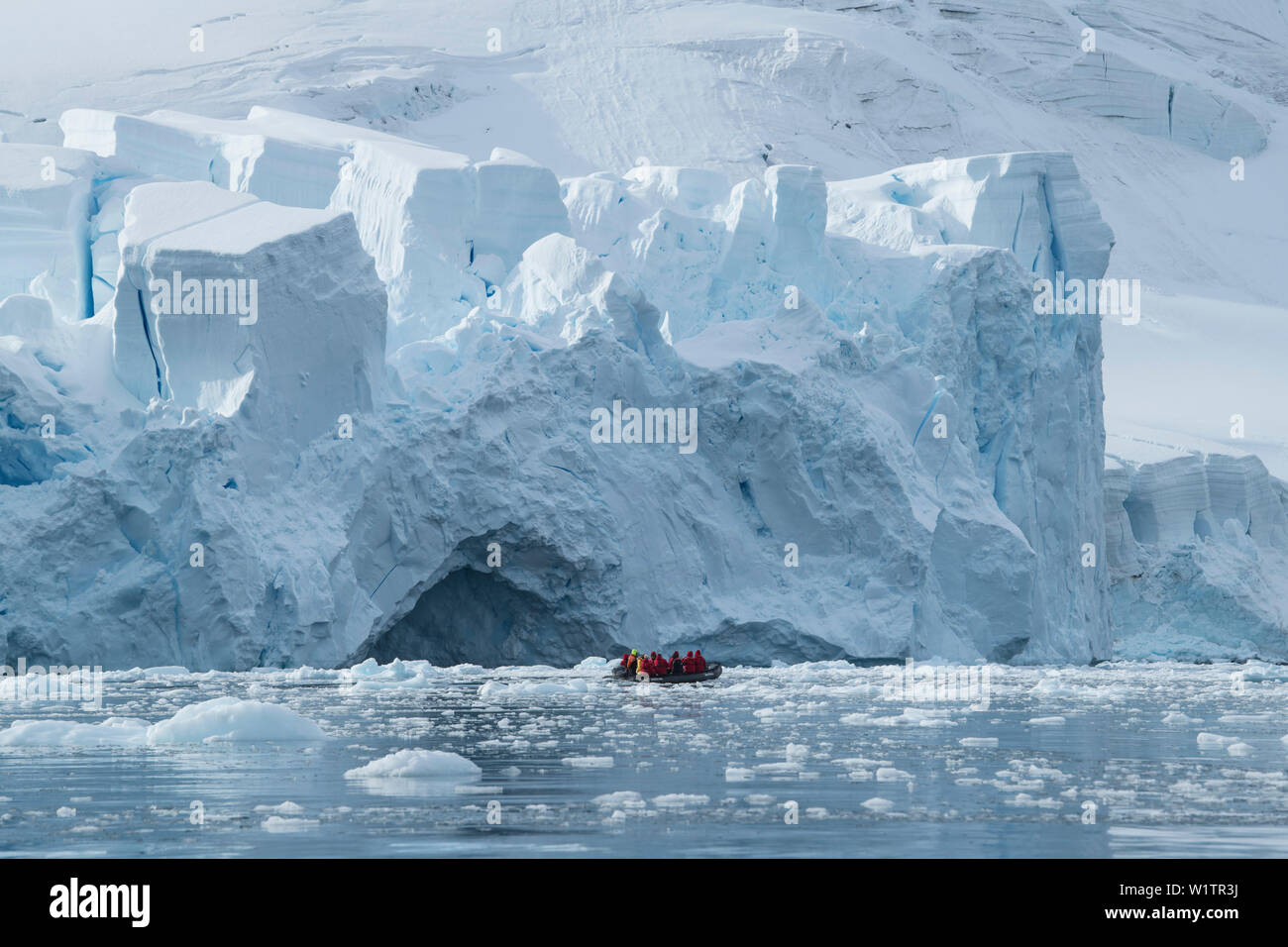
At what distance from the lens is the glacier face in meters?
17.0

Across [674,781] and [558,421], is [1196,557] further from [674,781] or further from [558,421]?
[674,781]

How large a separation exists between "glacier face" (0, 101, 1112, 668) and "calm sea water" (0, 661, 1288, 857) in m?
2.77

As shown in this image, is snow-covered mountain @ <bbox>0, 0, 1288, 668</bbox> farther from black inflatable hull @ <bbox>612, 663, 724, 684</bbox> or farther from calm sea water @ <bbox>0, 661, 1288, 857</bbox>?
calm sea water @ <bbox>0, 661, 1288, 857</bbox>

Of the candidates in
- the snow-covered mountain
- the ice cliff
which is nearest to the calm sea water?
the snow-covered mountain

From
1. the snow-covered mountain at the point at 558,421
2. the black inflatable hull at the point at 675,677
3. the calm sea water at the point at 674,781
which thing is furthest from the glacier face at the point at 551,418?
the calm sea water at the point at 674,781

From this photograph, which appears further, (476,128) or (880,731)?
(476,128)

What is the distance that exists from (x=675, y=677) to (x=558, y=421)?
408 cm

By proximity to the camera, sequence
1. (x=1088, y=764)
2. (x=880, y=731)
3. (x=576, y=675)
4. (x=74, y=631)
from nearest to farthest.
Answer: (x=1088, y=764) → (x=880, y=731) → (x=74, y=631) → (x=576, y=675)

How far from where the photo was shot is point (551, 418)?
19.6 metres

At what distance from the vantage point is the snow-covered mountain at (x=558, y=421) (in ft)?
56.3

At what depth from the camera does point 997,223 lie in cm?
2486
